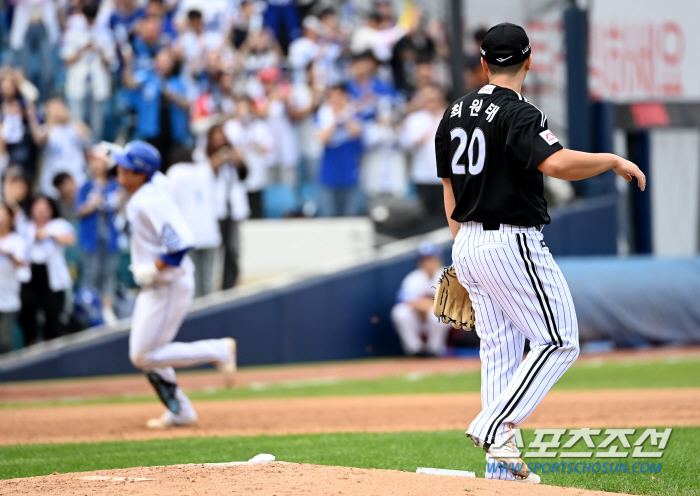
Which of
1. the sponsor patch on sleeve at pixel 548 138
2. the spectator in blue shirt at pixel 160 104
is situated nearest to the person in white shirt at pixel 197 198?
the spectator in blue shirt at pixel 160 104

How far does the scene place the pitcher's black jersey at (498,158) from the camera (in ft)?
13.4

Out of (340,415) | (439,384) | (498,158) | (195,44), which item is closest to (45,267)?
(195,44)

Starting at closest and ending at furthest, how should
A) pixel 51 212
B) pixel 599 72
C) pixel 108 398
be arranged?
pixel 108 398, pixel 51 212, pixel 599 72

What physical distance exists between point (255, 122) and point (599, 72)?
22.5ft

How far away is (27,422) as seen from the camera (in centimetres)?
759

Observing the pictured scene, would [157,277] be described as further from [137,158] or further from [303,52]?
[303,52]

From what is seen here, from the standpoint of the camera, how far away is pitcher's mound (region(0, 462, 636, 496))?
380 cm

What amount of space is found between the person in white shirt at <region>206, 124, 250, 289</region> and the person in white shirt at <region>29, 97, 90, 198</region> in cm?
167

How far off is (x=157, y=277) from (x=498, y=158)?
11.5 ft

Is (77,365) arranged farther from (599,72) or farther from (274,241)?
(599,72)

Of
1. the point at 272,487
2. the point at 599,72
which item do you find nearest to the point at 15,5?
the point at 599,72

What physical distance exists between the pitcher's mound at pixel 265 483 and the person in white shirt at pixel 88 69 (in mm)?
8892

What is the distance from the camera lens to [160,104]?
41.1ft

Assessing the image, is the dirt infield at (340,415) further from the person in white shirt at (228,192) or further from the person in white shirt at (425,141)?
the person in white shirt at (425,141)
